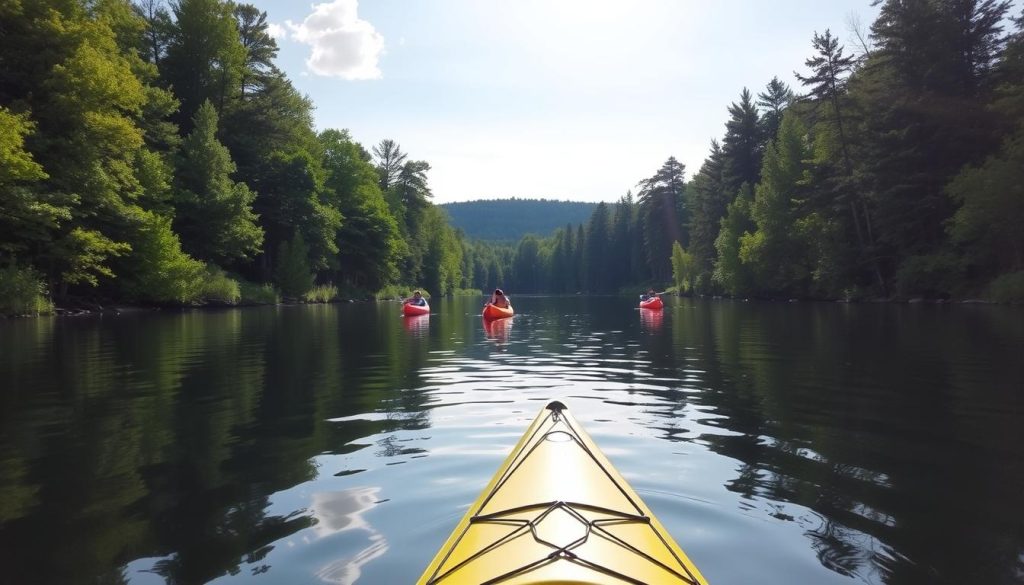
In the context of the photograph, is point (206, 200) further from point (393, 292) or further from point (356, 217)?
point (393, 292)

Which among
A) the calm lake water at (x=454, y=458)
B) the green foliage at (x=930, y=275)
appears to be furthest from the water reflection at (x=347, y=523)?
the green foliage at (x=930, y=275)

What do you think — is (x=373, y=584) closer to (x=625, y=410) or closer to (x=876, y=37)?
(x=625, y=410)

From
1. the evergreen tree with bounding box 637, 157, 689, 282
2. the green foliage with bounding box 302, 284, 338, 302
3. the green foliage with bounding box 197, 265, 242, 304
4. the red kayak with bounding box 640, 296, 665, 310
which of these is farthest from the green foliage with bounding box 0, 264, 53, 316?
the evergreen tree with bounding box 637, 157, 689, 282

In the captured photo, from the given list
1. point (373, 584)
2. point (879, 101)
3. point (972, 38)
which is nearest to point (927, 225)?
point (879, 101)

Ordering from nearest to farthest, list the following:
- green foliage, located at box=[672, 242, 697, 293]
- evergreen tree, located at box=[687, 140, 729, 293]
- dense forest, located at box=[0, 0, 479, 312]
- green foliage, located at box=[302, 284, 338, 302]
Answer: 1. dense forest, located at box=[0, 0, 479, 312]
2. green foliage, located at box=[302, 284, 338, 302]
3. evergreen tree, located at box=[687, 140, 729, 293]
4. green foliage, located at box=[672, 242, 697, 293]

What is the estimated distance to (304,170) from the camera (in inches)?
2178

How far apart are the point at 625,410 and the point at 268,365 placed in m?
8.65

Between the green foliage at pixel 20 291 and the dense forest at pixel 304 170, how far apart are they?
0.08 meters

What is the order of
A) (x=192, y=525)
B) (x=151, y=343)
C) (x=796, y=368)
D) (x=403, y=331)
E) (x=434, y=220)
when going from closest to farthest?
(x=192, y=525) < (x=796, y=368) < (x=151, y=343) < (x=403, y=331) < (x=434, y=220)

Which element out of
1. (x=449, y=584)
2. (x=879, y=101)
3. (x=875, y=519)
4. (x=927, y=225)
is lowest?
(x=875, y=519)

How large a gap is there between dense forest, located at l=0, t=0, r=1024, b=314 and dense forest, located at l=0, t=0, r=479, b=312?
130 millimetres

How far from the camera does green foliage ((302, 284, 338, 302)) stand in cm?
5393

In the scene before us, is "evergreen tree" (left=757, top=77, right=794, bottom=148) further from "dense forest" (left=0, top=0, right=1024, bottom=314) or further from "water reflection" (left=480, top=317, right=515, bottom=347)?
"water reflection" (left=480, top=317, right=515, bottom=347)

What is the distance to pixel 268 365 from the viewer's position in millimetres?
14492
